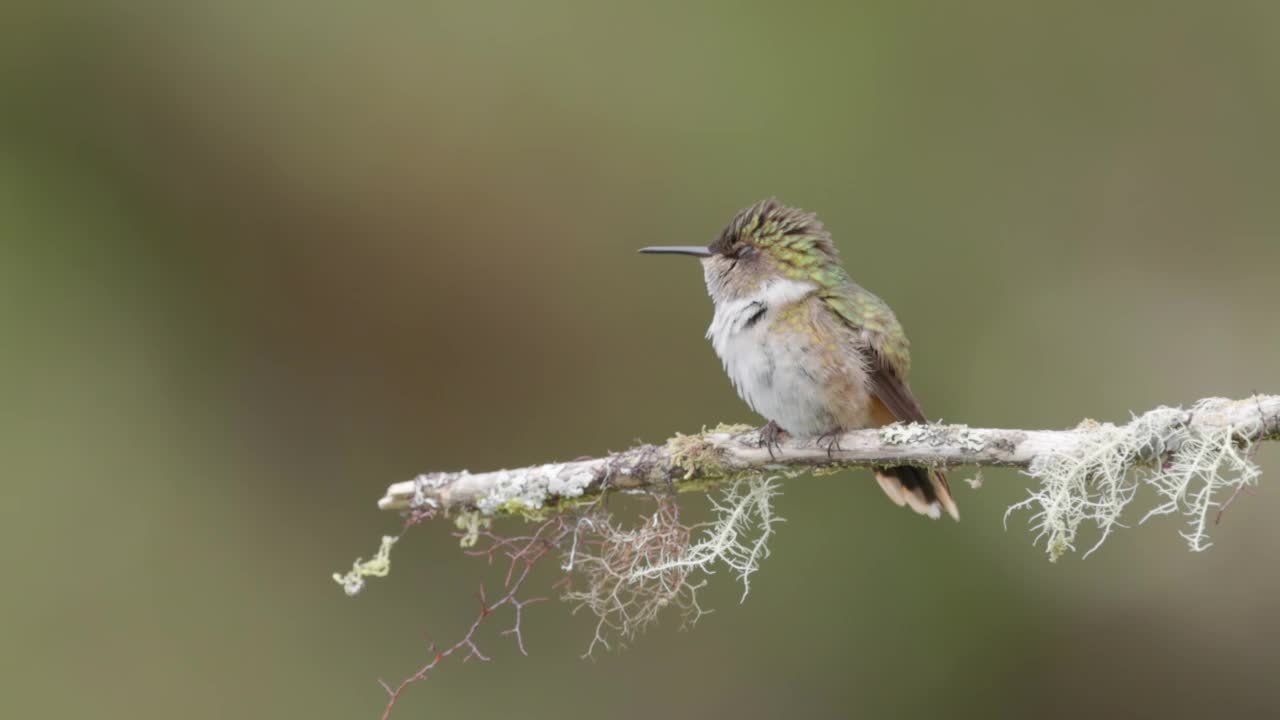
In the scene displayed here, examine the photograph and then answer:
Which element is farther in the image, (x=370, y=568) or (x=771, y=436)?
(x=771, y=436)

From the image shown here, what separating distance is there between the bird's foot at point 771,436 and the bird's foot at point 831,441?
126mm

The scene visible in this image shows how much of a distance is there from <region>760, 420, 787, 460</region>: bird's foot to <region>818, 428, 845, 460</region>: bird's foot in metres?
0.13

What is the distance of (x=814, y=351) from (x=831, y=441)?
0.39 metres

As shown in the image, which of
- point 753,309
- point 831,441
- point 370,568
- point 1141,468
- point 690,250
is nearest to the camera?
point 1141,468

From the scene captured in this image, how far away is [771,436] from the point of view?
11.5ft

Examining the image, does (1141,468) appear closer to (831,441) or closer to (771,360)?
(831,441)

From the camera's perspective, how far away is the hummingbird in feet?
11.5

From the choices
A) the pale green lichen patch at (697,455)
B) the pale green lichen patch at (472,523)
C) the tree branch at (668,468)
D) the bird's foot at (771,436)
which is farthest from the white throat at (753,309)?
the pale green lichen patch at (472,523)

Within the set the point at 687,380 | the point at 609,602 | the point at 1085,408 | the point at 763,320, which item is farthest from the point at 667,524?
the point at 1085,408

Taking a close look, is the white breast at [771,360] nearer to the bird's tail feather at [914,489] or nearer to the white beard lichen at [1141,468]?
the bird's tail feather at [914,489]

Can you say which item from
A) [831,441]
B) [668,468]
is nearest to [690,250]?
[831,441]

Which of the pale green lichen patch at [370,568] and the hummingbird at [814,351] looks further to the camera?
the hummingbird at [814,351]

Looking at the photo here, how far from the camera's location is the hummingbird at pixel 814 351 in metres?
3.51

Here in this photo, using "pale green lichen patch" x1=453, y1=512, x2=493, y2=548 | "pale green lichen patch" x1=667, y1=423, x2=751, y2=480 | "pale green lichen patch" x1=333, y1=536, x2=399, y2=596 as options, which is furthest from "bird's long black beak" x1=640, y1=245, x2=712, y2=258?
"pale green lichen patch" x1=333, y1=536, x2=399, y2=596
